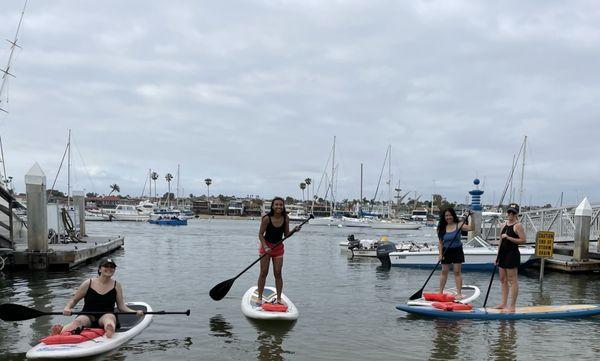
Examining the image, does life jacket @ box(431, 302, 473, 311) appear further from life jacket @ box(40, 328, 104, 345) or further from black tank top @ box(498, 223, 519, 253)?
life jacket @ box(40, 328, 104, 345)

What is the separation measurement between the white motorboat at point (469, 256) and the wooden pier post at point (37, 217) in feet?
40.1

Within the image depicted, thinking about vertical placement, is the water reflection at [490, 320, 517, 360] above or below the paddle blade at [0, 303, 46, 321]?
below

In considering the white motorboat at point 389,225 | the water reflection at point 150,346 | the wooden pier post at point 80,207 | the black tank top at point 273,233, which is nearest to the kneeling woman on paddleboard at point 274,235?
the black tank top at point 273,233

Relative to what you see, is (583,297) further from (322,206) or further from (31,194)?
(322,206)

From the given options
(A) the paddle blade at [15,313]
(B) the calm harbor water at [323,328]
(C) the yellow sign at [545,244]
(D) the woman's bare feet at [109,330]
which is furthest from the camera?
(C) the yellow sign at [545,244]

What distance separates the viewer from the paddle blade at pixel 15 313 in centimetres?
848

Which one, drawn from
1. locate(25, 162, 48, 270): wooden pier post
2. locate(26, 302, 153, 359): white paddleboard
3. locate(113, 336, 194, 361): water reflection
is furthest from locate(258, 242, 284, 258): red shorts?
locate(25, 162, 48, 270): wooden pier post

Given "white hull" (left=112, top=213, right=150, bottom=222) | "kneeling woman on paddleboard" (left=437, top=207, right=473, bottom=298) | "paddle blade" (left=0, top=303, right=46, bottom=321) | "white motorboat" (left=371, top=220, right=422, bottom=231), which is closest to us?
"paddle blade" (left=0, top=303, right=46, bottom=321)

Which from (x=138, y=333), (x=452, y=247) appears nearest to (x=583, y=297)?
(x=452, y=247)

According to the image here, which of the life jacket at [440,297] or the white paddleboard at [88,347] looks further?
the life jacket at [440,297]

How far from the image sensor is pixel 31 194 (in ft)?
53.2

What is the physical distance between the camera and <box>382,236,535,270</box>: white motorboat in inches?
763

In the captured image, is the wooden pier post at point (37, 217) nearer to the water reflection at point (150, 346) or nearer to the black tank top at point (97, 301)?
the black tank top at point (97, 301)

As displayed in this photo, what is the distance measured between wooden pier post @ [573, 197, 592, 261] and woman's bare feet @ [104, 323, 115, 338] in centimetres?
1629
